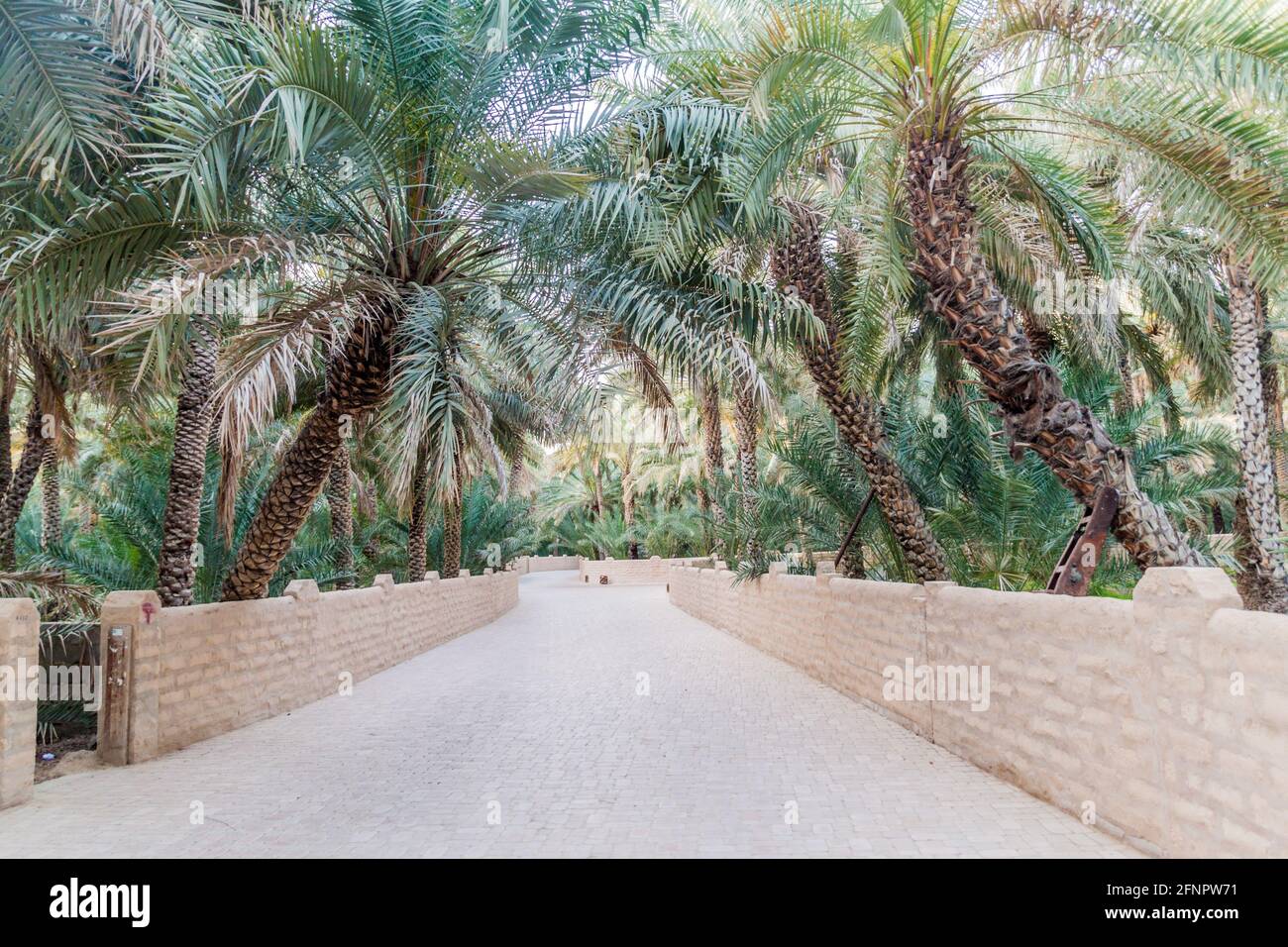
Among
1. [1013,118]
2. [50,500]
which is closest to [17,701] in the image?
[1013,118]

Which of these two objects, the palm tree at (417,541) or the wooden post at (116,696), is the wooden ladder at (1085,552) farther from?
the palm tree at (417,541)

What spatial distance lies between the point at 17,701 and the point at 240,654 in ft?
9.20

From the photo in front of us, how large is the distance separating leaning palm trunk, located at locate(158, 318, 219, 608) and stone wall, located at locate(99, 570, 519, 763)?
41.2 inches

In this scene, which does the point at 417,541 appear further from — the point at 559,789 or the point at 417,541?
the point at 559,789

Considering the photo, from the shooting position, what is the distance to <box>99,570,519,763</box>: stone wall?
662 cm

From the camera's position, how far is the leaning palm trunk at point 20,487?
10.2 meters

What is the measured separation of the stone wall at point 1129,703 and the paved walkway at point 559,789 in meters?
0.24

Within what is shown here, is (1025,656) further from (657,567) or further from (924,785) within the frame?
(657,567)

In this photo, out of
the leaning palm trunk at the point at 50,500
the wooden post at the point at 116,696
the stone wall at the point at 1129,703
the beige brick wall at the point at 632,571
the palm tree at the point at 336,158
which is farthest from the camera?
the beige brick wall at the point at 632,571

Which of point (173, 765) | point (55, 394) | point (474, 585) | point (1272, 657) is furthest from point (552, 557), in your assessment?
point (1272, 657)

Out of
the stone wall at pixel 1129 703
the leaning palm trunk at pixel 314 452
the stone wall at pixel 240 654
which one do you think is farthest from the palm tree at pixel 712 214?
the stone wall at pixel 240 654

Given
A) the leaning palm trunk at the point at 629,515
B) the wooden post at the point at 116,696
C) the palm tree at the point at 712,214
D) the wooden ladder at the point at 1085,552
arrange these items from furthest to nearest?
1. the leaning palm trunk at the point at 629,515
2. the palm tree at the point at 712,214
3. the wooden post at the point at 116,696
4. the wooden ladder at the point at 1085,552

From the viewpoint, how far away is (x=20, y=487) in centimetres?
1088

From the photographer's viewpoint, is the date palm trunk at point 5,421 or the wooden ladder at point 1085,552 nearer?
the wooden ladder at point 1085,552
